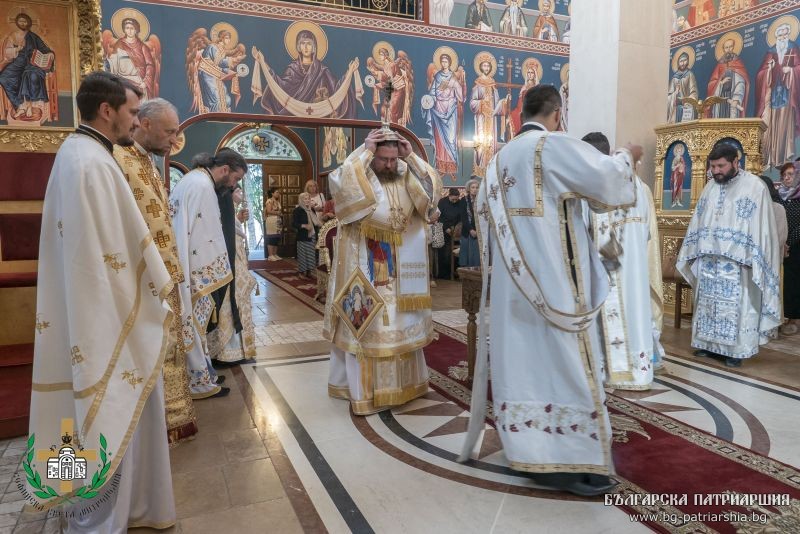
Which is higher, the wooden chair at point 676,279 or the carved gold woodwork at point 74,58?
the carved gold woodwork at point 74,58

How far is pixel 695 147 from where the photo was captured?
6.59 meters

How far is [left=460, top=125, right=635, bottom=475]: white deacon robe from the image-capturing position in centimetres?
249

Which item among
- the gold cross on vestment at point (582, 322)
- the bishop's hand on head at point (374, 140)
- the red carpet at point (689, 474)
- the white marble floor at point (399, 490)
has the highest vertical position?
the bishop's hand on head at point (374, 140)

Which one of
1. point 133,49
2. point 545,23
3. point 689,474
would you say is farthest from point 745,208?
point 133,49

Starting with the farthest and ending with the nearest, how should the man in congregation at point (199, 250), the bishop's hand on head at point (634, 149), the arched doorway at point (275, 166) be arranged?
1. the arched doorway at point (275, 166)
2. the man in congregation at point (199, 250)
3. the bishop's hand on head at point (634, 149)

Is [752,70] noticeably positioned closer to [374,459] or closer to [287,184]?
[374,459]

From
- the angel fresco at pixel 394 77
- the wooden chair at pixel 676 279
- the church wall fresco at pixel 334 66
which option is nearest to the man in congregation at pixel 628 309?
the wooden chair at pixel 676 279

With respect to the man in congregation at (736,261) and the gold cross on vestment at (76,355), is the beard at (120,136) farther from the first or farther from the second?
the man in congregation at (736,261)

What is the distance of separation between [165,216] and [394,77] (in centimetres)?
900

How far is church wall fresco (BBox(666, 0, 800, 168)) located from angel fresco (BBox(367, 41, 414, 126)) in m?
5.17

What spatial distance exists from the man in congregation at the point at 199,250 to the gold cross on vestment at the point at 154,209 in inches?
45.9

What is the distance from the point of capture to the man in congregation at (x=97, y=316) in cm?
194

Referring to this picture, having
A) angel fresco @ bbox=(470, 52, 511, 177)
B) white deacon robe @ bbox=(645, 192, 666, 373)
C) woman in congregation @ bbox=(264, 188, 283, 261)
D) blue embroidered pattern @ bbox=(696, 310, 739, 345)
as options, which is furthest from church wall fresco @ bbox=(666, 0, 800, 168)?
woman in congregation @ bbox=(264, 188, 283, 261)

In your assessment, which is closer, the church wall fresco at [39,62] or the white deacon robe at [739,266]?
the church wall fresco at [39,62]
